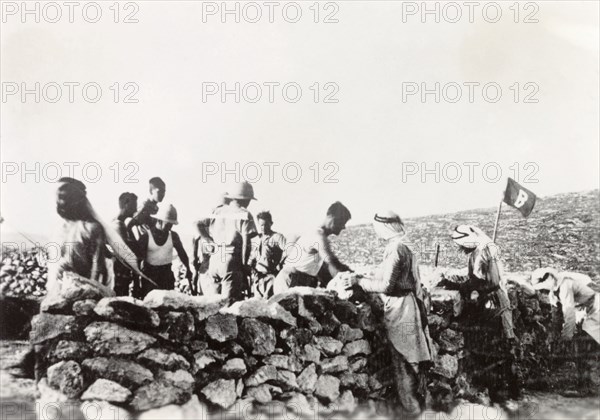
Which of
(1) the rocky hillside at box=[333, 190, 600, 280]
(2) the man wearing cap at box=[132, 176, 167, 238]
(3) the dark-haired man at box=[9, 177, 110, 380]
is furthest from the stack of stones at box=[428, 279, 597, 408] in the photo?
(3) the dark-haired man at box=[9, 177, 110, 380]

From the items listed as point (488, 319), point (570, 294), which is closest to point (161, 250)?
point (488, 319)

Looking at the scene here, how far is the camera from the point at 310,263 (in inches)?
211

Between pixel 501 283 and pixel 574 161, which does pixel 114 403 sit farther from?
pixel 574 161

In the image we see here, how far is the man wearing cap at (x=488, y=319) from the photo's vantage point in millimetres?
5703

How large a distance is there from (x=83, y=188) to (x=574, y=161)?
4.55 metres

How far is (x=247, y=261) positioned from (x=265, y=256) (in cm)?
16

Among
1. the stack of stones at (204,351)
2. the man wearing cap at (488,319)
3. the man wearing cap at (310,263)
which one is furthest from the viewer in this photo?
the man wearing cap at (488,319)

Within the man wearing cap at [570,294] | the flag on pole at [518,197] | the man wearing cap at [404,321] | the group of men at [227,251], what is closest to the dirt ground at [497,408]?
the man wearing cap at [404,321]

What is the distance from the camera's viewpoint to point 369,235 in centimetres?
555

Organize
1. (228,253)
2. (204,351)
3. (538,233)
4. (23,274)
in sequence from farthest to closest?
(538,233) → (228,253) → (23,274) → (204,351)

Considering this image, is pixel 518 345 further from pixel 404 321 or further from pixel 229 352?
pixel 229 352

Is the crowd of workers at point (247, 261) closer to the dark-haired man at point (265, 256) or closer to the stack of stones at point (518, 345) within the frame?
the dark-haired man at point (265, 256)

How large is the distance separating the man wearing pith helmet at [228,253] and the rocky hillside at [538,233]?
1514mm

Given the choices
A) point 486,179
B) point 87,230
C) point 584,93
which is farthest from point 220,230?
point 584,93
